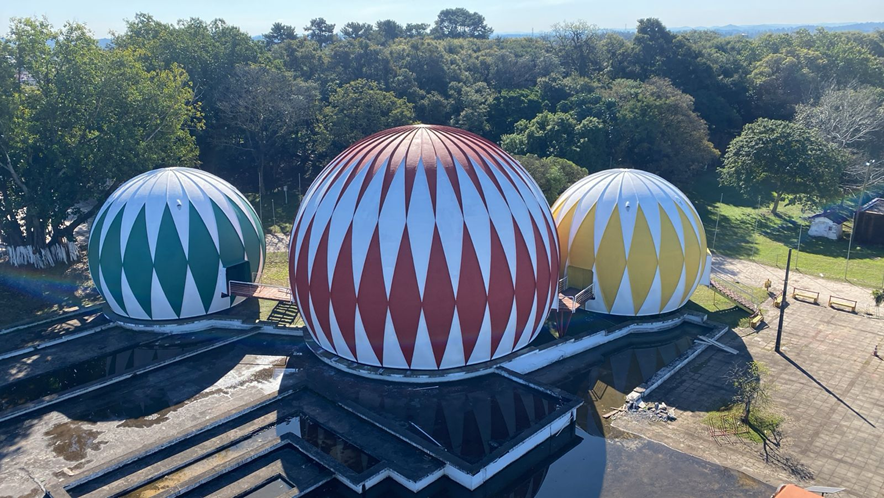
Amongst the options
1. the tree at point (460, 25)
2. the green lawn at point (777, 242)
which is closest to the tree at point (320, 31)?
the tree at point (460, 25)

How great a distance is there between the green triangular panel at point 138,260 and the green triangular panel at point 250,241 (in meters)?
4.16

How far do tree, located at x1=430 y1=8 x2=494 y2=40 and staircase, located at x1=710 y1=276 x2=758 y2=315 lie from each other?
103 m

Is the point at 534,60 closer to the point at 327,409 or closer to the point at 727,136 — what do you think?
the point at 727,136

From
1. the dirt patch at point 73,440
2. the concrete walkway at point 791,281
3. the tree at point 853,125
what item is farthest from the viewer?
the tree at point 853,125

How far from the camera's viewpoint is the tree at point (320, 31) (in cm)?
9450

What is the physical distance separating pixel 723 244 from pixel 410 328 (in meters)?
29.9

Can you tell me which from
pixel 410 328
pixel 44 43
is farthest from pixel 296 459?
pixel 44 43

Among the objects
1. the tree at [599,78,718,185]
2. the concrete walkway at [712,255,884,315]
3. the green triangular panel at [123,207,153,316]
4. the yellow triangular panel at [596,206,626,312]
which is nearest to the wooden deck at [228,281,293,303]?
the green triangular panel at [123,207,153,316]

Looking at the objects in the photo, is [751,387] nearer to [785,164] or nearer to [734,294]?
[734,294]

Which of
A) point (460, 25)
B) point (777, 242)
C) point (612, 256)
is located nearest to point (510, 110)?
point (777, 242)

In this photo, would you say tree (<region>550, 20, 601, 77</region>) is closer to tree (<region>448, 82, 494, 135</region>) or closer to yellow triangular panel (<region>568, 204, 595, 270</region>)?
tree (<region>448, 82, 494, 135</region>)

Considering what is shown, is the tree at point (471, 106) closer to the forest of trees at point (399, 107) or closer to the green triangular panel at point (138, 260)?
the forest of trees at point (399, 107)

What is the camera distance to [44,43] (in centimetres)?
Answer: 3259

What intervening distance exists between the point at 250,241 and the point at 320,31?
73.2 m
